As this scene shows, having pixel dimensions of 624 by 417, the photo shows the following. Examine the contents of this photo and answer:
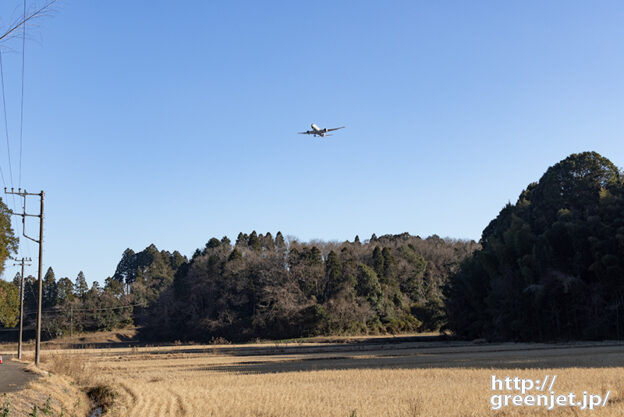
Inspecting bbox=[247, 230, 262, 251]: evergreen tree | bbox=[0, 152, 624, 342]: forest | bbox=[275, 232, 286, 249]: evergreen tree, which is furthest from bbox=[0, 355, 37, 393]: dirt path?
bbox=[247, 230, 262, 251]: evergreen tree

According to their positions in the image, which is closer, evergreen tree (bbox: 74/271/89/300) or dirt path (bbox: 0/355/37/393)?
dirt path (bbox: 0/355/37/393)

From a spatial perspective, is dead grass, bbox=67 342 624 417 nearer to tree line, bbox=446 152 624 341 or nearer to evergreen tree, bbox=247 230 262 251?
tree line, bbox=446 152 624 341

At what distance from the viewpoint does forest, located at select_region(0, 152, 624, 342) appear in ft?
158

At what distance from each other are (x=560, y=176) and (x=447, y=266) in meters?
44.9

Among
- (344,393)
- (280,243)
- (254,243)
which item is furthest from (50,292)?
(344,393)

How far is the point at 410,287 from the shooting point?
8825 cm

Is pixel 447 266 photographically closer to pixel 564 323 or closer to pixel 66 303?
pixel 564 323

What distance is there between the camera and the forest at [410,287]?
4803cm

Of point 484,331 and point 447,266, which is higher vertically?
point 447,266

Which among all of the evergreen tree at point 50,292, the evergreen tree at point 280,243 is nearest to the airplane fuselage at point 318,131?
the evergreen tree at point 280,243

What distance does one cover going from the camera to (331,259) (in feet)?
252

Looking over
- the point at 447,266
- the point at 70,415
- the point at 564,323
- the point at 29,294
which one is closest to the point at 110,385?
the point at 70,415

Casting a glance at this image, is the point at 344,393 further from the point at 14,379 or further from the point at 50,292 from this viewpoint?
the point at 50,292

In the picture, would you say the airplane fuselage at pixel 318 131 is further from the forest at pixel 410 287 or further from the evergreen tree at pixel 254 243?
the evergreen tree at pixel 254 243
